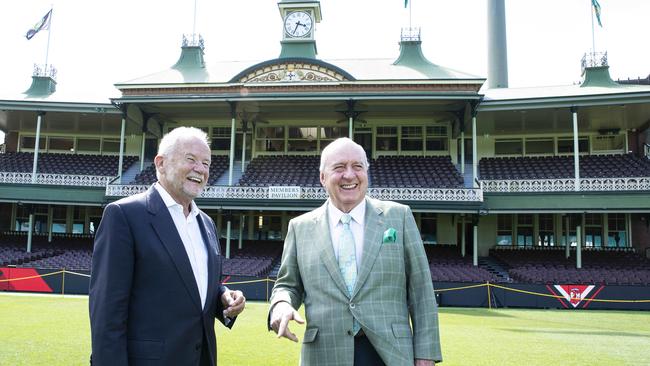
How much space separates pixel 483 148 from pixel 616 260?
8.55m

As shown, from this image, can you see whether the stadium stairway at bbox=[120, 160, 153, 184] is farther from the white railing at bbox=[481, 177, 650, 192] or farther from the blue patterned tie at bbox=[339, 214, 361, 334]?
the blue patterned tie at bbox=[339, 214, 361, 334]

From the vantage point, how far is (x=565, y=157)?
25266 millimetres

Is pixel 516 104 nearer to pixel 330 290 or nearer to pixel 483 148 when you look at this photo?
pixel 483 148

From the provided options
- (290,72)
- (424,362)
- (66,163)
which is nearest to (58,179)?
(66,163)

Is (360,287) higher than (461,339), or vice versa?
(360,287)

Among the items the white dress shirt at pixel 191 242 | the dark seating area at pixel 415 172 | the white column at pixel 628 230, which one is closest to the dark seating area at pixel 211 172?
the dark seating area at pixel 415 172

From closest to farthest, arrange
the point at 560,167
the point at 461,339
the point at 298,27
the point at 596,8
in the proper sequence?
1. the point at 461,339
2. the point at 560,167
3. the point at 596,8
4. the point at 298,27

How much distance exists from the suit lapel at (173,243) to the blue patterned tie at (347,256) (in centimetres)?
94

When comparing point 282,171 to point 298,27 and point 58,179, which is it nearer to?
point 298,27

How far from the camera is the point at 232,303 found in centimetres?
327

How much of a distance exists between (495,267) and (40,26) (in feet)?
93.2

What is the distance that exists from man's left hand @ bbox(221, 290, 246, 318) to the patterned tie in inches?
29.6

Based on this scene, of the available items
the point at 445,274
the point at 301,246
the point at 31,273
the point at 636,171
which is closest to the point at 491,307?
the point at 445,274

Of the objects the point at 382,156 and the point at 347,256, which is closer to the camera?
the point at 347,256
